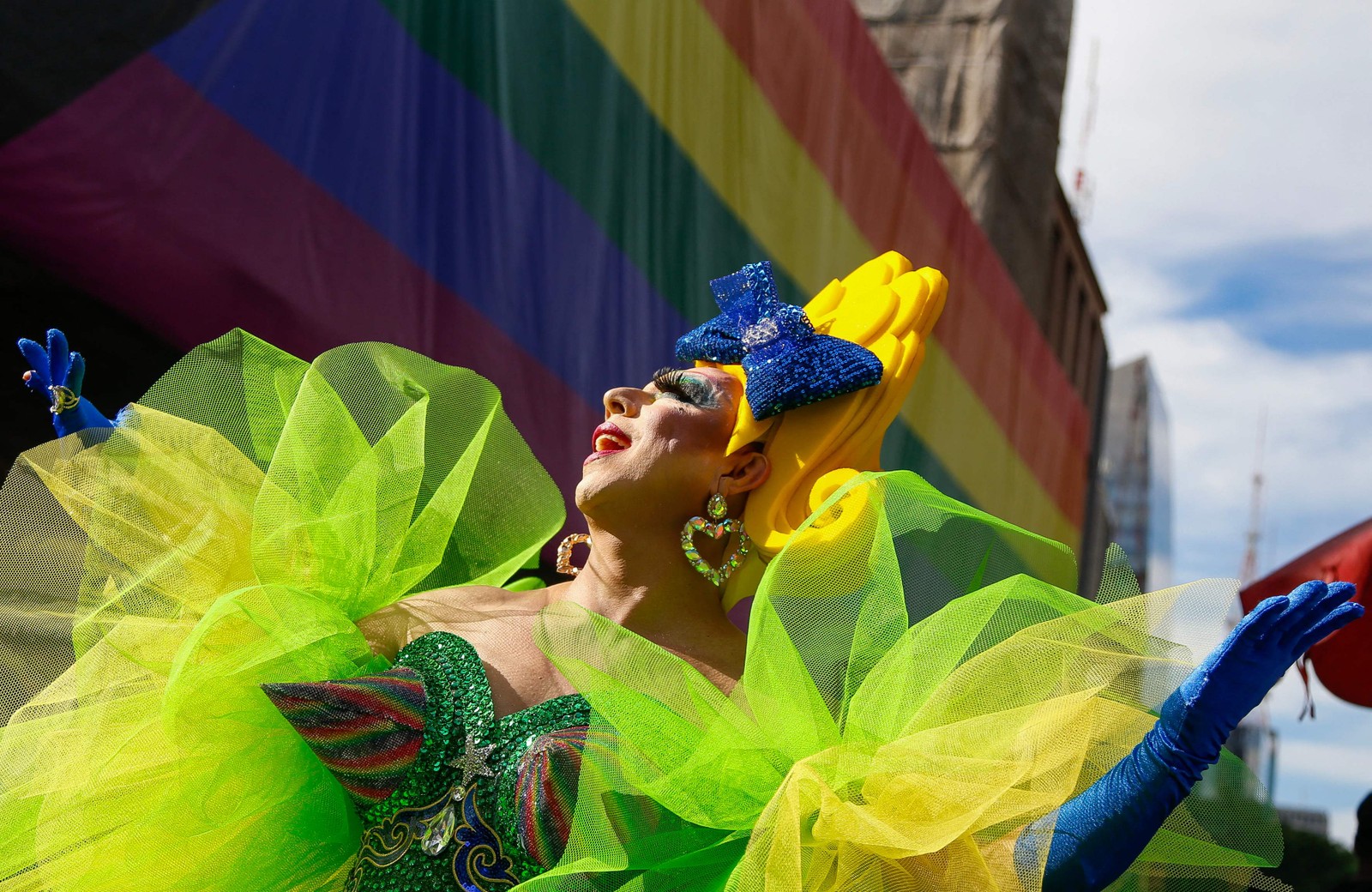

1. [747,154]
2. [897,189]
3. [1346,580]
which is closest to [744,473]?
[747,154]

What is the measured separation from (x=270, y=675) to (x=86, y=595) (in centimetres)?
28

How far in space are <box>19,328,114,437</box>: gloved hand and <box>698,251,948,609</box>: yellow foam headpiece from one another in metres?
0.91

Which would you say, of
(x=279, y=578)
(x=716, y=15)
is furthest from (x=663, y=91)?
(x=279, y=578)

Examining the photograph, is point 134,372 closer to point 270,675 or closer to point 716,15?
point 270,675

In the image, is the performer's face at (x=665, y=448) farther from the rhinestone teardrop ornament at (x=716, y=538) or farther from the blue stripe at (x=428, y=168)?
the blue stripe at (x=428, y=168)

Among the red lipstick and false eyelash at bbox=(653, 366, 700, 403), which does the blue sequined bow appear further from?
the red lipstick

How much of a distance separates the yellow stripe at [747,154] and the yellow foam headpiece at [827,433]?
1188 mm

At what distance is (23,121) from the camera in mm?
1896

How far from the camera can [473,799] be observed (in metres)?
1.68

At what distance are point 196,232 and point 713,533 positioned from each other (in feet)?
3.16

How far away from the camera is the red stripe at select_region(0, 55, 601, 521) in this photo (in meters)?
1.95

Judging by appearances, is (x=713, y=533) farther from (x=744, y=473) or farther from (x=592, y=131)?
(x=592, y=131)

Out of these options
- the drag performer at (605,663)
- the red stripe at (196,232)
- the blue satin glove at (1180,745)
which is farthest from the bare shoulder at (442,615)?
the blue satin glove at (1180,745)

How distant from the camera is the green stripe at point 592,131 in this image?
2635 mm
